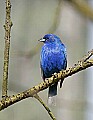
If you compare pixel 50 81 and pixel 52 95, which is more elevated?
pixel 50 81

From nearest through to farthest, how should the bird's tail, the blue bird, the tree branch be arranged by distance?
1. the tree branch
2. the bird's tail
3. the blue bird

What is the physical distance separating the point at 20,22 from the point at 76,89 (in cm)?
118

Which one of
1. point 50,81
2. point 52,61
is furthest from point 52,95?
point 50,81

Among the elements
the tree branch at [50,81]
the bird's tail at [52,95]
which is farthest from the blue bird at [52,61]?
the tree branch at [50,81]

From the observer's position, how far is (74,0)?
179cm

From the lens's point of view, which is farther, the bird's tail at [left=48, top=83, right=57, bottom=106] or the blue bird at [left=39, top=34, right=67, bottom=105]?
the blue bird at [left=39, top=34, right=67, bottom=105]

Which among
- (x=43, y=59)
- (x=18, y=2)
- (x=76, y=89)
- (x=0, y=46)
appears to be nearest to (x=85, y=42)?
(x=76, y=89)

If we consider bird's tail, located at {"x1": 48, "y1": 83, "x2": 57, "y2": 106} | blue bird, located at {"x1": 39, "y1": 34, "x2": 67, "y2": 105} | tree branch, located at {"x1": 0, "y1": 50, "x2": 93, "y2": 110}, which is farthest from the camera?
blue bird, located at {"x1": 39, "y1": 34, "x2": 67, "y2": 105}

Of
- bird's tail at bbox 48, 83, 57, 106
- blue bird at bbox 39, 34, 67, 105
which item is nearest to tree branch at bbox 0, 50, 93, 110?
bird's tail at bbox 48, 83, 57, 106

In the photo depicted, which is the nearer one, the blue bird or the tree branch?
the tree branch

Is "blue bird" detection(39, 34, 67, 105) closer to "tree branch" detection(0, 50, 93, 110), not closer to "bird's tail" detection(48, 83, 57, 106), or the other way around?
"bird's tail" detection(48, 83, 57, 106)

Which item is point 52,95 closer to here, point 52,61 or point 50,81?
point 52,61

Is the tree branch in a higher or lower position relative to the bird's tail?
higher

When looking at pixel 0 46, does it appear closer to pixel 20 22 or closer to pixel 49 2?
pixel 20 22
